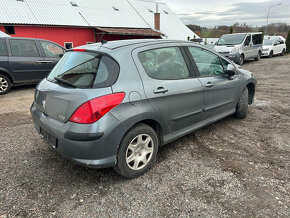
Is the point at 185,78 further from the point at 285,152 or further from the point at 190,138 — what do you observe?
the point at 285,152

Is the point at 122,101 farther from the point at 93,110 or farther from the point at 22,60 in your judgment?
the point at 22,60

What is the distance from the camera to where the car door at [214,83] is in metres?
3.37

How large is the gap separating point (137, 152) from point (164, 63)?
124 centimetres

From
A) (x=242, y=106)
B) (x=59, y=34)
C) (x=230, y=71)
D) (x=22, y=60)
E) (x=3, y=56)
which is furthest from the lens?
(x=59, y=34)

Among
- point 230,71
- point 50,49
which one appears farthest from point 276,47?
point 50,49

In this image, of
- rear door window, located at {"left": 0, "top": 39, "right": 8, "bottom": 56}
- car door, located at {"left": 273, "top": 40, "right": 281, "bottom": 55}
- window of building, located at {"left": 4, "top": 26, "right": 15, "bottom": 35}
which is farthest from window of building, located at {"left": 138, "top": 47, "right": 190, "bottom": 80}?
car door, located at {"left": 273, "top": 40, "right": 281, "bottom": 55}

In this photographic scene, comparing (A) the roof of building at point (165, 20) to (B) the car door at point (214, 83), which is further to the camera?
(A) the roof of building at point (165, 20)

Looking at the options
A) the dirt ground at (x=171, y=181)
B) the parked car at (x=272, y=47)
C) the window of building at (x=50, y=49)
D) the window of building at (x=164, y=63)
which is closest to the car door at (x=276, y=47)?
the parked car at (x=272, y=47)

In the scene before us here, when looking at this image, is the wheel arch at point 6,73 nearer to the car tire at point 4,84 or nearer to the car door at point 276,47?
the car tire at point 4,84

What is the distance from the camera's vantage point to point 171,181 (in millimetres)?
2605

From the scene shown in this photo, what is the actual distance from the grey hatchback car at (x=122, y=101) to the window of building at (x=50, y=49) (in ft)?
17.3

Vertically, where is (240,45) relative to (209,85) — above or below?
above

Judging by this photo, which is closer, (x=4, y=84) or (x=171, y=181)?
(x=171, y=181)

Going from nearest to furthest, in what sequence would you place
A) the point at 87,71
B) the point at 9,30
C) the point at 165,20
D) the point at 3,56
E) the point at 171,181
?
the point at 87,71 → the point at 171,181 → the point at 3,56 → the point at 9,30 → the point at 165,20
